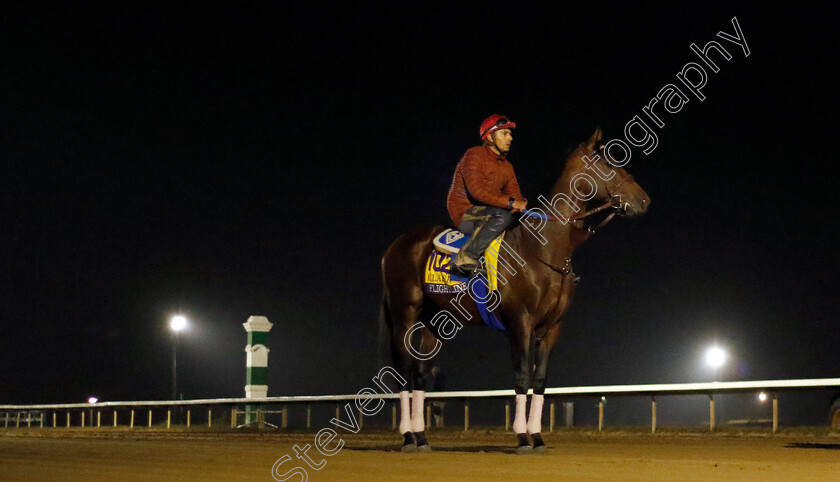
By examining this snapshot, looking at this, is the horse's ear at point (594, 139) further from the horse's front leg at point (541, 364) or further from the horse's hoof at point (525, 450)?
the horse's hoof at point (525, 450)

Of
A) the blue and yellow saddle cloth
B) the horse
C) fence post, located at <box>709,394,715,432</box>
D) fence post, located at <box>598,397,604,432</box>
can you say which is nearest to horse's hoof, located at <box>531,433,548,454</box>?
the horse

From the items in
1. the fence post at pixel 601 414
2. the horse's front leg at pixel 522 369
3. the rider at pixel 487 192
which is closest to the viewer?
the horse's front leg at pixel 522 369

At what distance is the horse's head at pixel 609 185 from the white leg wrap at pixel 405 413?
2.92 meters

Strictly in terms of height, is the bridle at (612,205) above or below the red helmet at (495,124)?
below

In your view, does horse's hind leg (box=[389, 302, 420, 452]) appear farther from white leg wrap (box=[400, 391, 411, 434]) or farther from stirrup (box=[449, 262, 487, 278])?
stirrup (box=[449, 262, 487, 278])

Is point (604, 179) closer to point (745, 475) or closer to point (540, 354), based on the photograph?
point (540, 354)

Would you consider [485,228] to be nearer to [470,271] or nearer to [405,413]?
[470,271]

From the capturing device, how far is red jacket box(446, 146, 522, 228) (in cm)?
998

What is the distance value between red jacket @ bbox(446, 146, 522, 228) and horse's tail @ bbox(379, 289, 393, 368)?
1502 millimetres

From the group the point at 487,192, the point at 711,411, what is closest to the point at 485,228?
the point at 487,192

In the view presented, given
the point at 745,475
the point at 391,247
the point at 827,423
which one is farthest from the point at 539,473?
the point at 827,423

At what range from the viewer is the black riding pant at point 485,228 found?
32.8ft

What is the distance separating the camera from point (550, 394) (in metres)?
17.8

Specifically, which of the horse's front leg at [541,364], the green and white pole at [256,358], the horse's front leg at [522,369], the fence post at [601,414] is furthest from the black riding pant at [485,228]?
the green and white pole at [256,358]
